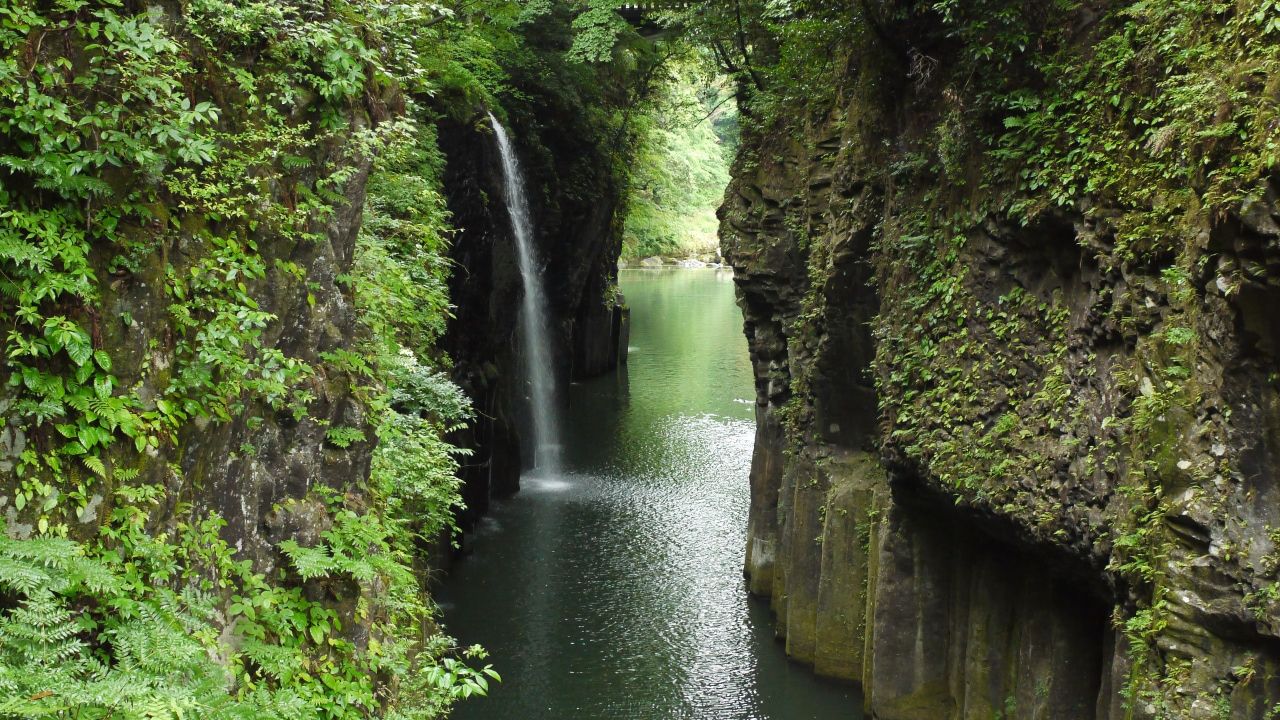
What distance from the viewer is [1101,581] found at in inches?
393

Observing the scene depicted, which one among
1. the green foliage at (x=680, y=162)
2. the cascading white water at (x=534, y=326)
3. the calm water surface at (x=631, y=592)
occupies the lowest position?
the calm water surface at (x=631, y=592)

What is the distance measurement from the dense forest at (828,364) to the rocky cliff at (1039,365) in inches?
1.6

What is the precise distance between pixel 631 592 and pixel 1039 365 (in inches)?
412

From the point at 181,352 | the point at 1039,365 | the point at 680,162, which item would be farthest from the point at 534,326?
the point at 680,162

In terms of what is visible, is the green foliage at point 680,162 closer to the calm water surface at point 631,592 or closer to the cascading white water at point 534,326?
the cascading white water at point 534,326

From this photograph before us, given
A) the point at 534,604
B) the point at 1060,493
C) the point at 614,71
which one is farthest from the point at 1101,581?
the point at 614,71

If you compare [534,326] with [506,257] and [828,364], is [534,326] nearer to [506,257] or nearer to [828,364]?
[506,257]

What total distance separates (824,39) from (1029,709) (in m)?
9.86

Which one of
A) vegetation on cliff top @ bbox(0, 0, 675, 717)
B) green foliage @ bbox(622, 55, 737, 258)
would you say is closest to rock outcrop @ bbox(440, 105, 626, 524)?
green foliage @ bbox(622, 55, 737, 258)

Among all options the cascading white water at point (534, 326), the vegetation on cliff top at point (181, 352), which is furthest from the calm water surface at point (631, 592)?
the vegetation on cliff top at point (181, 352)

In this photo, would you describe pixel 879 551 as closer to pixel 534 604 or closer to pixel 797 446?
pixel 797 446

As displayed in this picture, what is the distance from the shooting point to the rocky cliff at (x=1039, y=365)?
25.4 feet

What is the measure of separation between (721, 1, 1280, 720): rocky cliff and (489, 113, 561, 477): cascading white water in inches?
357

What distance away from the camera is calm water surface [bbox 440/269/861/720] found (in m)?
15.1
